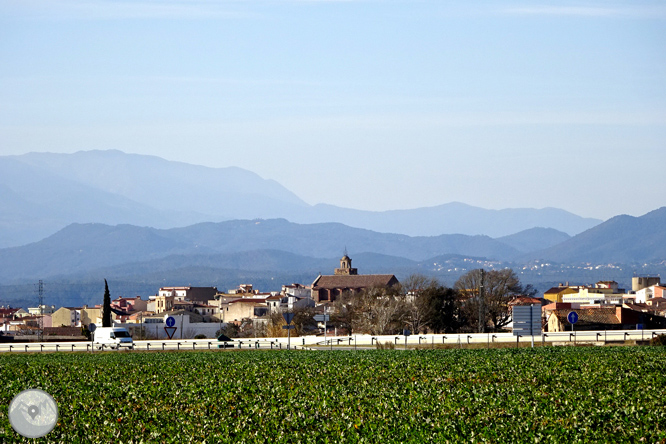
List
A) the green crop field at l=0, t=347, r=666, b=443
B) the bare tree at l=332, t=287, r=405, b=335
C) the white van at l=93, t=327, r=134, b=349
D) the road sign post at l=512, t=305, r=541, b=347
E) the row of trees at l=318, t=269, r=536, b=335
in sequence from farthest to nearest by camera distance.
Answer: the row of trees at l=318, t=269, r=536, b=335 → the bare tree at l=332, t=287, r=405, b=335 → the white van at l=93, t=327, r=134, b=349 → the road sign post at l=512, t=305, r=541, b=347 → the green crop field at l=0, t=347, r=666, b=443

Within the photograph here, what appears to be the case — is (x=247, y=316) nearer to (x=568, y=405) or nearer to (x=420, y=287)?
(x=420, y=287)

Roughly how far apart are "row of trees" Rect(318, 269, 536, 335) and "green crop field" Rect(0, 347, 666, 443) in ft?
204

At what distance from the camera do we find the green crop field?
19.3 meters

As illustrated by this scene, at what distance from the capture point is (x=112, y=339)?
A: 6481 cm

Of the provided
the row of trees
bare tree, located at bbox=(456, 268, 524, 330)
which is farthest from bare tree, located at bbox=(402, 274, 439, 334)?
bare tree, located at bbox=(456, 268, 524, 330)

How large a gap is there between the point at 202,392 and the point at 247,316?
474 ft

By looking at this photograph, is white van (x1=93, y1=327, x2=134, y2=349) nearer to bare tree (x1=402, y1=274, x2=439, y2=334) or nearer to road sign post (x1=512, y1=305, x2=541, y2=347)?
road sign post (x1=512, y1=305, x2=541, y2=347)

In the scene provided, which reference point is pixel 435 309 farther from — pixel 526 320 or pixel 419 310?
pixel 526 320

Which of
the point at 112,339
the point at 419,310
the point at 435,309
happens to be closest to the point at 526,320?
the point at 112,339

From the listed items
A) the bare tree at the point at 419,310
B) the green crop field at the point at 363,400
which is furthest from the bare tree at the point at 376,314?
the green crop field at the point at 363,400

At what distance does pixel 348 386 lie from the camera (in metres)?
26.7

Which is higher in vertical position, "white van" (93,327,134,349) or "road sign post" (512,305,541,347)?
"road sign post" (512,305,541,347)

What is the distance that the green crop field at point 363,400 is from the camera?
19328 millimetres

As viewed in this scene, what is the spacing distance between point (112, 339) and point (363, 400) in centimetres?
4459
